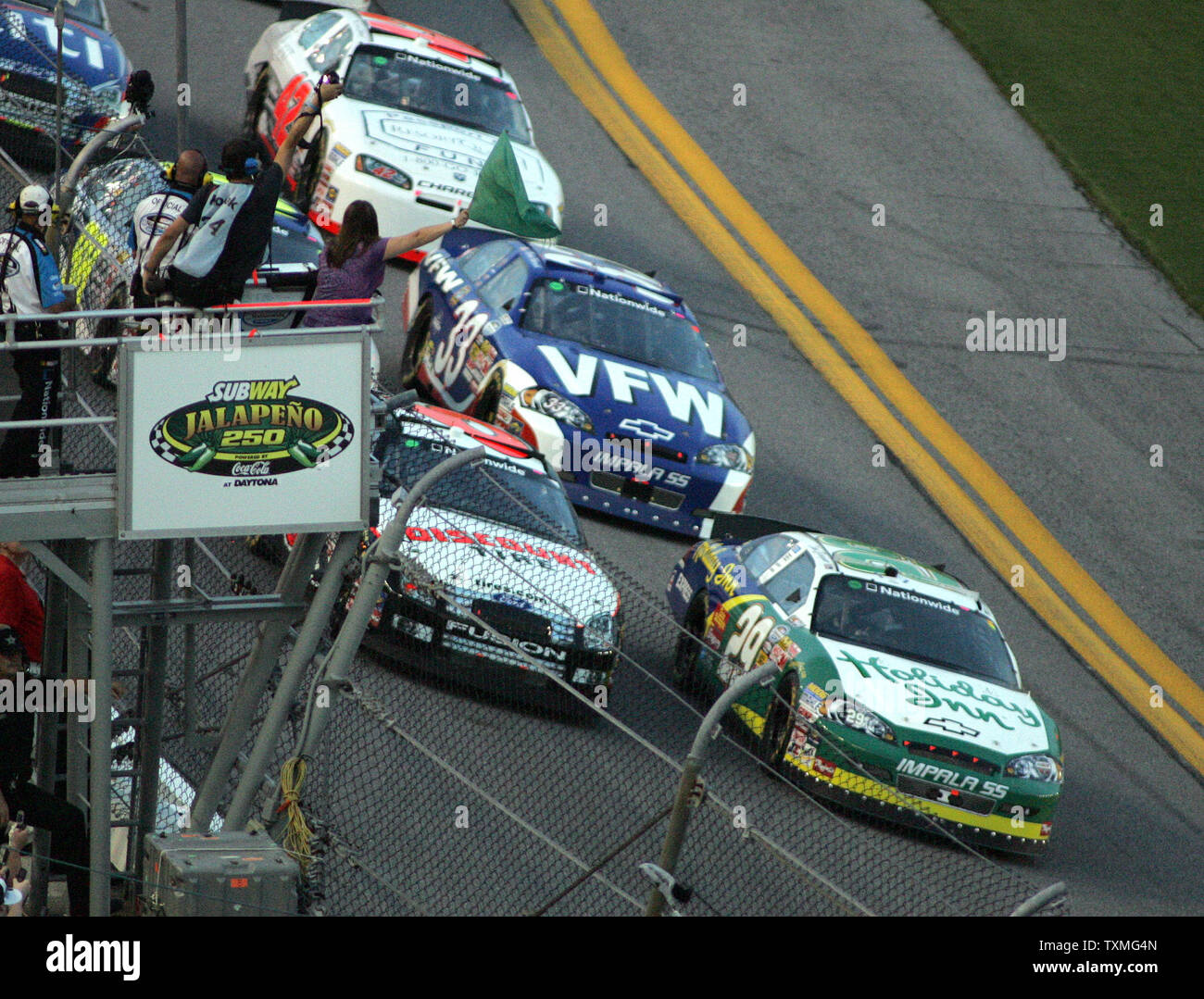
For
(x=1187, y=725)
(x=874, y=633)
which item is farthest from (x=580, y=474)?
(x=1187, y=725)

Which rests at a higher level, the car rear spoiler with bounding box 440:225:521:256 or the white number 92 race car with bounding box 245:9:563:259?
the white number 92 race car with bounding box 245:9:563:259

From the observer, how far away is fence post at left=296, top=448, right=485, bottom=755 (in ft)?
23.4

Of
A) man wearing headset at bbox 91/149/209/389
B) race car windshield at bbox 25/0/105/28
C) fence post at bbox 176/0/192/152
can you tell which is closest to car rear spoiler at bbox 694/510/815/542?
fence post at bbox 176/0/192/152

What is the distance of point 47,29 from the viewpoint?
15.2 m

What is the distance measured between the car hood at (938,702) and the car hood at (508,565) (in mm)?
1474

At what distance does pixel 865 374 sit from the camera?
17875 mm

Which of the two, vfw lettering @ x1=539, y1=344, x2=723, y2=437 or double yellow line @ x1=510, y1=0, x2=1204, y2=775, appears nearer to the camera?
vfw lettering @ x1=539, y1=344, x2=723, y2=437

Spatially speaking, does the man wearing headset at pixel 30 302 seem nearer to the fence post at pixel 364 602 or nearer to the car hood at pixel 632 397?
the fence post at pixel 364 602

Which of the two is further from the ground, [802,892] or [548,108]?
[548,108]

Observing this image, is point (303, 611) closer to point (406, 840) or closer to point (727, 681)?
point (406, 840)

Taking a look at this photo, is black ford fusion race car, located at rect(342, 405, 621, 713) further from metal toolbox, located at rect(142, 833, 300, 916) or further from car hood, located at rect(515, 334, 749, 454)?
metal toolbox, located at rect(142, 833, 300, 916)

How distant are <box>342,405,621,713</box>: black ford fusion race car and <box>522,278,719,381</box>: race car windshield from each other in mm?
2019

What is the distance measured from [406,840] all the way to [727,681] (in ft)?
10.2

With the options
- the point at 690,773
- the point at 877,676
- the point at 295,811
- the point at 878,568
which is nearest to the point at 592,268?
the point at 878,568
